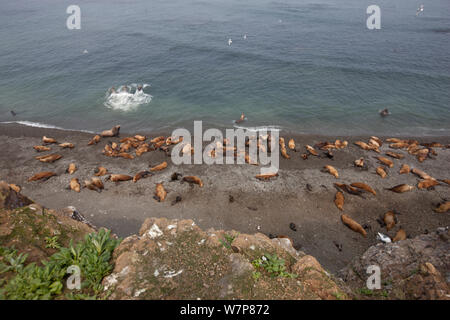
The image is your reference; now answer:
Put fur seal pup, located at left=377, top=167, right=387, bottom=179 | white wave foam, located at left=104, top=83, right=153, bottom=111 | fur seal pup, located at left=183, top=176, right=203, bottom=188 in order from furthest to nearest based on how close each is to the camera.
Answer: white wave foam, located at left=104, top=83, right=153, bottom=111, fur seal pup, located at left=377, top=167, right=387, bottom=179, fur seal pup, located at left=183, top=176, right=203, bottom=188

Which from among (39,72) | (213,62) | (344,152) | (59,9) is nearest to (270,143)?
(344,152)

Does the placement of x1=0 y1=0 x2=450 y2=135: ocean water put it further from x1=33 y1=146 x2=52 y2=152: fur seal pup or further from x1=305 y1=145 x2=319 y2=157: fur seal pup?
x1=33 y1=146 x2=52 y2=152: fur seal pup

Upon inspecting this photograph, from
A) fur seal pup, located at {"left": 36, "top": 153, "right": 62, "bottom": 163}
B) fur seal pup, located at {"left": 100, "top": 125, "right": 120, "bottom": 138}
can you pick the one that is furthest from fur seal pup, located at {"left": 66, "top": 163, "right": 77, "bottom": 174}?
fur seal pup, located at {"left": 100, "top": 125, "right": 120, "bottom": 138}

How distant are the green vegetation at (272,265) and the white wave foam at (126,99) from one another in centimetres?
2584

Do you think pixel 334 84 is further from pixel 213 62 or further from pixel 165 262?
pixel 165 262

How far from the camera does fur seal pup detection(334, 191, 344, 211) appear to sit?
518 inches

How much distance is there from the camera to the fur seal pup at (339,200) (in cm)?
1316

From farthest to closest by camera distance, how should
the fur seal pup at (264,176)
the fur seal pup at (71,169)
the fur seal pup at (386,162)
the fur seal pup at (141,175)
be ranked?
the fur seal pup at (386,162)
the fur seal pup at (71,169)
the fur seal pup at (264,176)
the fur seal pup at (141,175)

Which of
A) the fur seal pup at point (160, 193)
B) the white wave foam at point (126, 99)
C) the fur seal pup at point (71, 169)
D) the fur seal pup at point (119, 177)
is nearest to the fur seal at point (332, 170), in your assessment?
the fur seal pup at point (160, 193)

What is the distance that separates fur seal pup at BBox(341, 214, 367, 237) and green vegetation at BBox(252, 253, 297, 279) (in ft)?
26.1

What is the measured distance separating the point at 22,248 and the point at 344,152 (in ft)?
65.1

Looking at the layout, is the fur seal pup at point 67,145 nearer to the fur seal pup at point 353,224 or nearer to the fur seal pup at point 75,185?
the fur seal pup at point 75,185

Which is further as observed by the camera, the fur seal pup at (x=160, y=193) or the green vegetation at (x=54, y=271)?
the fur seal pup at (x=160, y=193)
